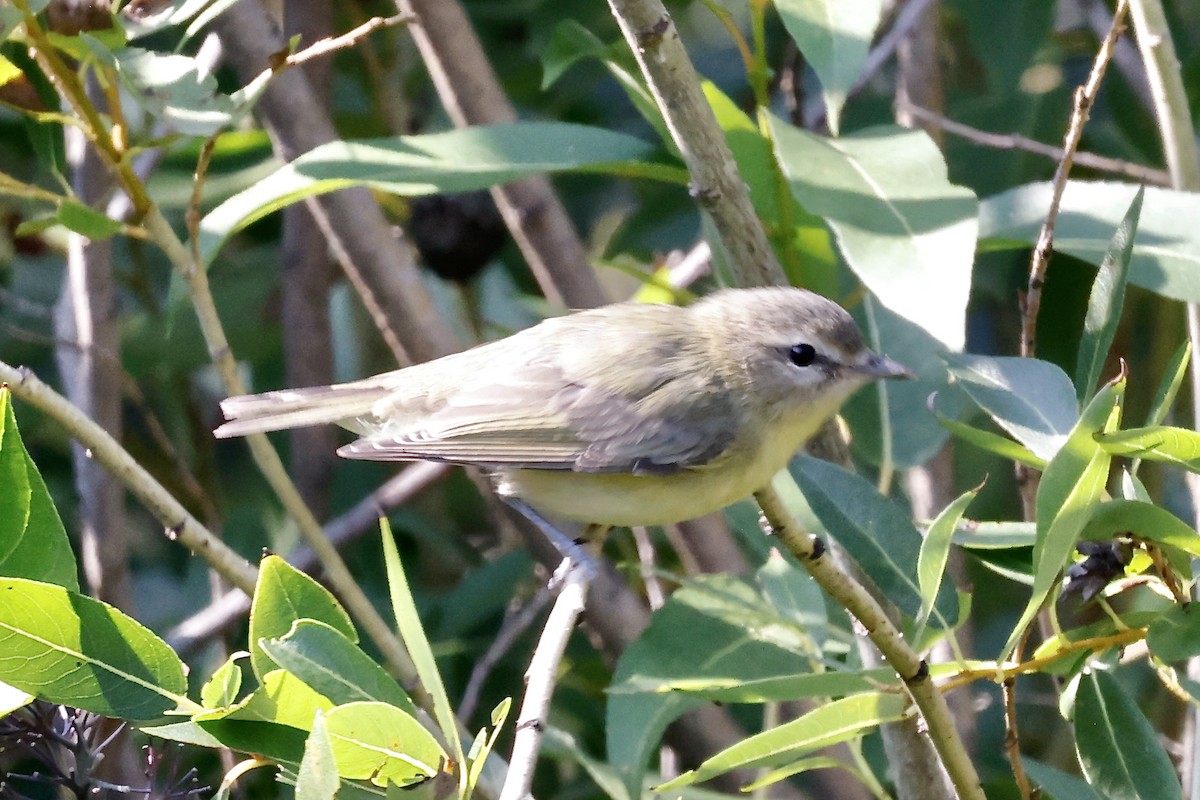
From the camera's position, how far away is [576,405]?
2.52 meters

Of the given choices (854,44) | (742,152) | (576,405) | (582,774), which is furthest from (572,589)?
(582,774)

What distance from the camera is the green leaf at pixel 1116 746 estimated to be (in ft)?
5.25

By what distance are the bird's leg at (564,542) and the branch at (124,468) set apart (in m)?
0.56

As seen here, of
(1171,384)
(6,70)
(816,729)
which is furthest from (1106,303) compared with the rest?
(6,70)

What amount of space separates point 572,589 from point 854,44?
947 millimetres

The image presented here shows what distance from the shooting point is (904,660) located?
1447 mm

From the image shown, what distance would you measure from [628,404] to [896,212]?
734 millimetres

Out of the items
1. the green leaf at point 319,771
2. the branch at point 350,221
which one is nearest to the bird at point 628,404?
the branch at point 350,221

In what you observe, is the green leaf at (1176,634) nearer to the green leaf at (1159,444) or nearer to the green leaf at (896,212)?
the green leaf at (1159,444)

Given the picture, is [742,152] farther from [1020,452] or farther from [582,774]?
[582,774]

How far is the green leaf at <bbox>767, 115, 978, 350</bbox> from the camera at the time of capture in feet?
5.76

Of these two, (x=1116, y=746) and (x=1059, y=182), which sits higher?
(x=1059, y=182)

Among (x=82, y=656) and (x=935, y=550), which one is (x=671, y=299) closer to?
(x=935, y=550)

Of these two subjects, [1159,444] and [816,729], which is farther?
[816,729]
